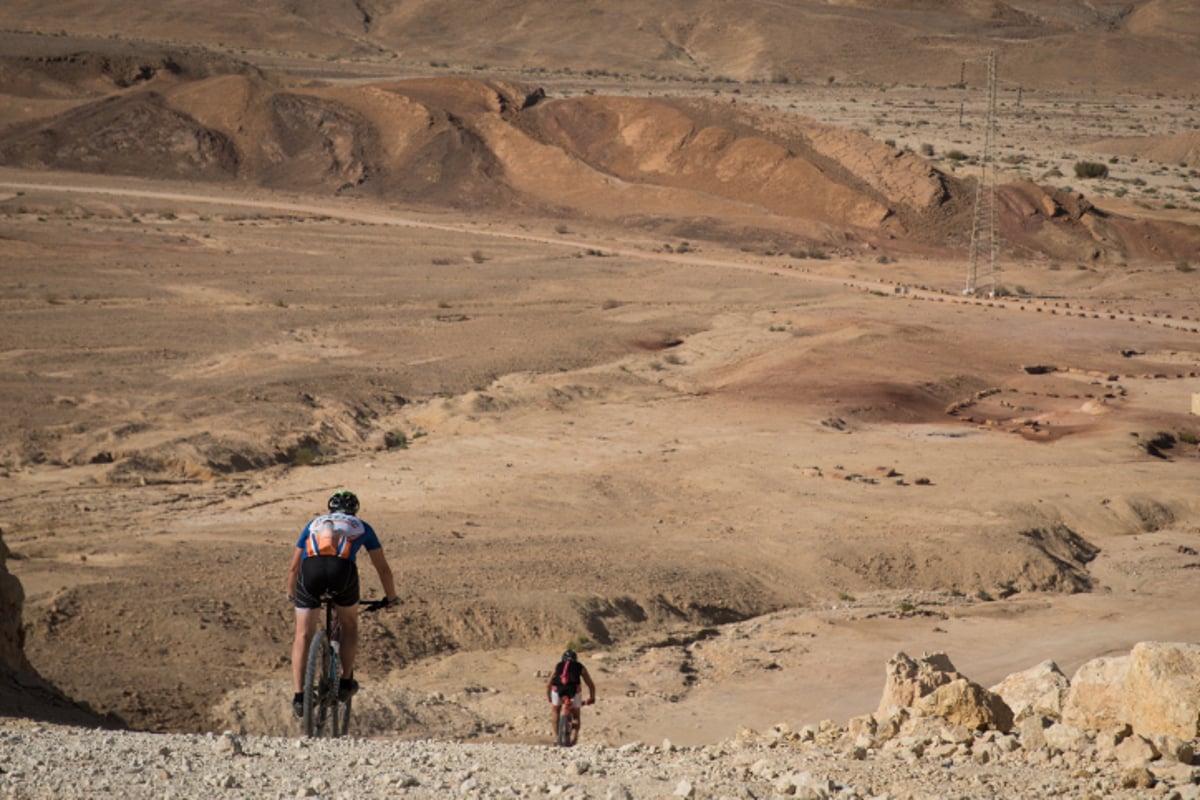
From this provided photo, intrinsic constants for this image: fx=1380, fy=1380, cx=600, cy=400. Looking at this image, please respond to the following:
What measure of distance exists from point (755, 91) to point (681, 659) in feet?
276

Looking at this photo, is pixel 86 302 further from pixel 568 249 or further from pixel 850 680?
pixel 850 680

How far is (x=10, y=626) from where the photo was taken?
10250 millimetres

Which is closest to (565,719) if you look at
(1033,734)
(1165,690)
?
(1033,734)

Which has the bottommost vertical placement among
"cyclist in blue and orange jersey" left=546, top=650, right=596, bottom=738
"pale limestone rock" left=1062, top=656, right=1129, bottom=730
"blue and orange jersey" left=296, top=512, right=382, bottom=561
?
"cyclist in blue and orange jersey" left=546, top=650, right=596, bottom=738

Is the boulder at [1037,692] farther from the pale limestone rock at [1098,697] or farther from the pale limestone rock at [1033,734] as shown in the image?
the pale limestone rock at [1033,734]

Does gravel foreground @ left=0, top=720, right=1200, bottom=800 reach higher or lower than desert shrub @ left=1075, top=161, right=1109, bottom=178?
lower

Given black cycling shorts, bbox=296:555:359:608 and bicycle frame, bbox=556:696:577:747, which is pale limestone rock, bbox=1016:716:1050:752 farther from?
bicycle frame, bbox=556:696:577:747

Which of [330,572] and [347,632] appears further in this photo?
[347,632]

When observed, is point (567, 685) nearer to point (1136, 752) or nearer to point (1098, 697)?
point (1098, 697)

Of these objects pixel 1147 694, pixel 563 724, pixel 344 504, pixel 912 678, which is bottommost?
pixel 563 724

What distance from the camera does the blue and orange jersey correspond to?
8367 mm

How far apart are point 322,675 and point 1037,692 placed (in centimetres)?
482

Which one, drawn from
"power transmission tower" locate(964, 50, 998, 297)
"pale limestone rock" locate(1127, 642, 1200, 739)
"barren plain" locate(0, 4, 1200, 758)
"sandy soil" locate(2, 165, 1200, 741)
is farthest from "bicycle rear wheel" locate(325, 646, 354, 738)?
"power transmission tower" locate(964, 50, 998, 297)

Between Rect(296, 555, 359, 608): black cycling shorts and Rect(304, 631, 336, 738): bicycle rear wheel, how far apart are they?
28 cm
